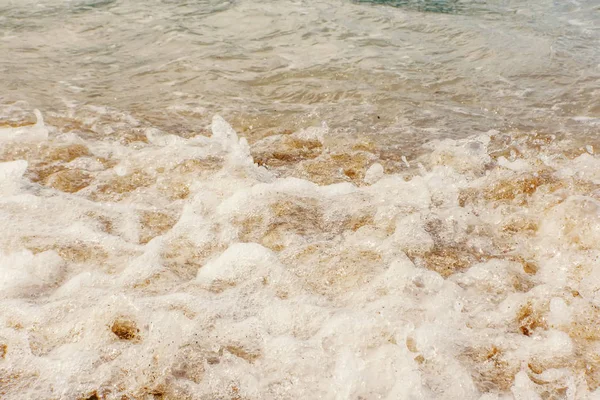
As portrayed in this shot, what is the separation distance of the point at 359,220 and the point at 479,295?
990 mm

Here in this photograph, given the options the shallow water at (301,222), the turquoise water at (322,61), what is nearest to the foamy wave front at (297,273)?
the shallow water at (301,222)

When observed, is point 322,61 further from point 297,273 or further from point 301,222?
point 297,273

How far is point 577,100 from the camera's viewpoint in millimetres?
5609

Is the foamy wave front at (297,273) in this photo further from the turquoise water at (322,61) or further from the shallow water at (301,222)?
the turquoise water at (322,61)

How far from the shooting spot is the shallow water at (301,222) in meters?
2.38

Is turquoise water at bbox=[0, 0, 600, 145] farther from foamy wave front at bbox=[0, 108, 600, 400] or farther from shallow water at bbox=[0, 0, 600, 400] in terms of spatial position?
foamy wave front at bbox=[0, 108, 600, 400]

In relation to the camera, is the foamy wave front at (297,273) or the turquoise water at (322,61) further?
the turquoise water at (322,61)

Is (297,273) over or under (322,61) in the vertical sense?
over

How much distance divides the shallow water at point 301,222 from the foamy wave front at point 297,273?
0.5 inches

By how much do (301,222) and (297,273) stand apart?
0.58 m

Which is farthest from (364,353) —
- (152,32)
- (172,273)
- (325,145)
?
(152,32)

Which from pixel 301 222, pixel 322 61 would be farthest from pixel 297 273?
pixel 322 61

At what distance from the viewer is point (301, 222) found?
3535 millimetres

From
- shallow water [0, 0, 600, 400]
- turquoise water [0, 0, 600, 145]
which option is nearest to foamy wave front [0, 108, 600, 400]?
shallow water [0, 0, 600, 400]
